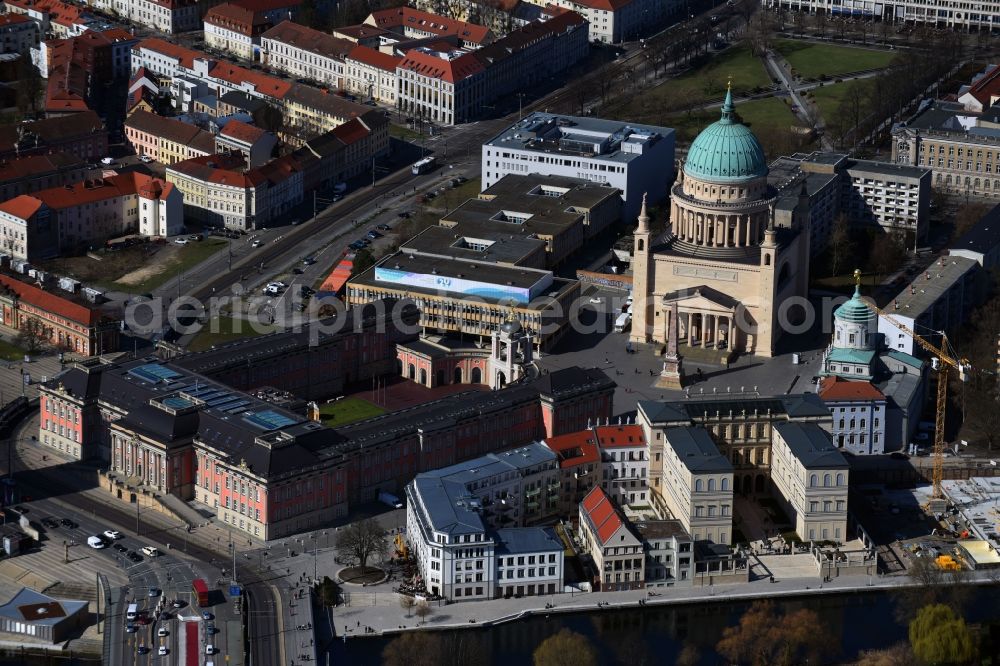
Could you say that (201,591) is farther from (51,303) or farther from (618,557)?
(51,303)

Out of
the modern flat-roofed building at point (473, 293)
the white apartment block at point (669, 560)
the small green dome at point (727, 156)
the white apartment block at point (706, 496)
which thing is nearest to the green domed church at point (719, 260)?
the small green dome at point (727, 156)

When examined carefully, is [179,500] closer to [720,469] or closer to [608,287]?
[720,469]

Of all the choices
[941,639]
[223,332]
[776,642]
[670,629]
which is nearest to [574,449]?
[670,629]

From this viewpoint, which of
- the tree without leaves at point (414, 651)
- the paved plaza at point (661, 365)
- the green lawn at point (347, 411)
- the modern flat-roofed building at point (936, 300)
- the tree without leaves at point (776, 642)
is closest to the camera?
the tree without leaves at point (414, 651)

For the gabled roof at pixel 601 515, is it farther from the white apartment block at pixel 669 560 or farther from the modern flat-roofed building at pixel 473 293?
the modern flat-roofed building at pixel 473 293

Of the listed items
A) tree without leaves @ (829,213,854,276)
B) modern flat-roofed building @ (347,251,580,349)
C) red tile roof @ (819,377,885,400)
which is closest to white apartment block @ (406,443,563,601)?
red tile roof @ (819,377,885,400)

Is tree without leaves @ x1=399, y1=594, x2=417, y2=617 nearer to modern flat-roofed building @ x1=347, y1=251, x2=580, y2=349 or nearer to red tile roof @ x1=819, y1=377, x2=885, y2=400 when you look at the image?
red tile roof @ x1=819, y1=377, x2=885, y2=400
